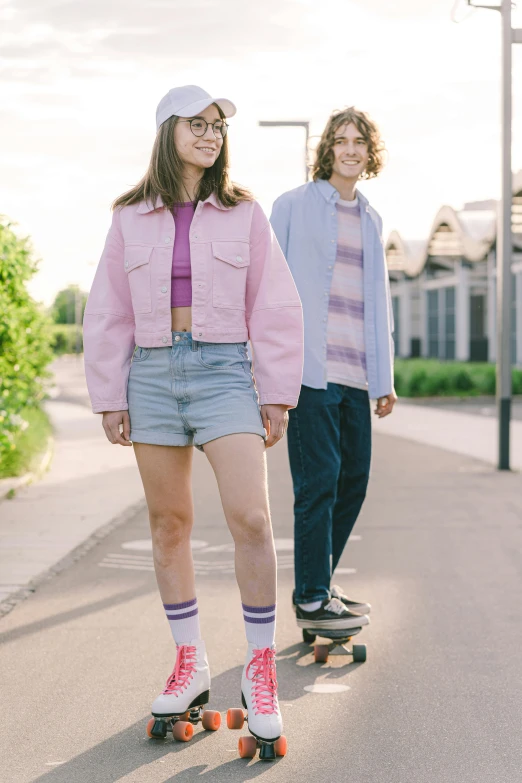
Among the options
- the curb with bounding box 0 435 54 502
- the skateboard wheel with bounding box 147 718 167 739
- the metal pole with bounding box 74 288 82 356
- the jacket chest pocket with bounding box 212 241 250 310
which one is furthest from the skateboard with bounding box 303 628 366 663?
the metal pole with bounding box 74 288 82 356

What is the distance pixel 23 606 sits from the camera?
571cm

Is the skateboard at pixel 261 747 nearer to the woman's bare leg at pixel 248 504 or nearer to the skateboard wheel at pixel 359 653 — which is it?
the woman's bare leg at pixel 248 504

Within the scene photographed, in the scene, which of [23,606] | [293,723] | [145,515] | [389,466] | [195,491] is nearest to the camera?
[293,723]

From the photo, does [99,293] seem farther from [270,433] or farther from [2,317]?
[2,317]

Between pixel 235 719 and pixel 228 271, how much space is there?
4.56 ft

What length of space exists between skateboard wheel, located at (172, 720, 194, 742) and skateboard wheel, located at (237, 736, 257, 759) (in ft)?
0.68

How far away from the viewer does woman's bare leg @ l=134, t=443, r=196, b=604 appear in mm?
3689

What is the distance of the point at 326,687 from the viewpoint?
14.0 feet

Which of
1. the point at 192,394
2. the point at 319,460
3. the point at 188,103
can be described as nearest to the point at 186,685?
the point at 192,394

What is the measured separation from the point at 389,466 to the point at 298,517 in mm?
7716

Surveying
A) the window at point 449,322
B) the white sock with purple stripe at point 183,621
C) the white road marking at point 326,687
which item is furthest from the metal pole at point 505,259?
the window at point 449,322

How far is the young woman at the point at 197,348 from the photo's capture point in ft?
11.7

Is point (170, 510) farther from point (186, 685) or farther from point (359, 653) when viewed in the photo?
point (359, 653)

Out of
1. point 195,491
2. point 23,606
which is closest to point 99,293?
point 23,606
